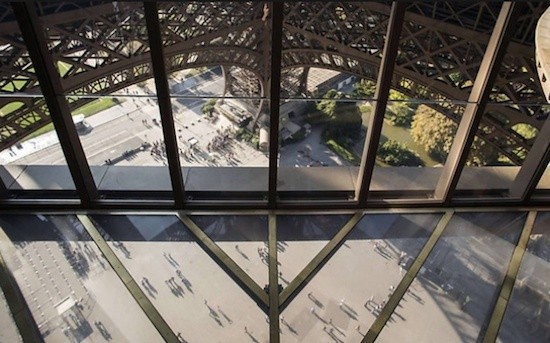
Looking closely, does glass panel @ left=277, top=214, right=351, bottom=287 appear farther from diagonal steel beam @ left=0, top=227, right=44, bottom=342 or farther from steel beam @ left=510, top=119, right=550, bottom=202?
diagonal steel beam @ left=0, top=227, right=44, bottom=342

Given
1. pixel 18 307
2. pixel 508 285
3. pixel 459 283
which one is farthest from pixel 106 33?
pixel 508 285

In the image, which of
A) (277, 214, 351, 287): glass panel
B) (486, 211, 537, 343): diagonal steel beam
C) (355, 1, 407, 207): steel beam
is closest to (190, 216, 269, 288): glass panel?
(277, 214, 351, 287): glass panel

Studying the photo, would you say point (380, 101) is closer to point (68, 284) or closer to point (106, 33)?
point (106, 33)

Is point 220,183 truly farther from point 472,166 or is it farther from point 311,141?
point 472,166

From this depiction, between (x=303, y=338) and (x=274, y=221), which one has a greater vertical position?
(x=274, y=221)

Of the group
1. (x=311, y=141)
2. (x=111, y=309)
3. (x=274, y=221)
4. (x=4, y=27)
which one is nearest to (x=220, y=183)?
(x=274, y=221)

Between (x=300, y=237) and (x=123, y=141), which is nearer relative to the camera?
(x=300, y=237)
